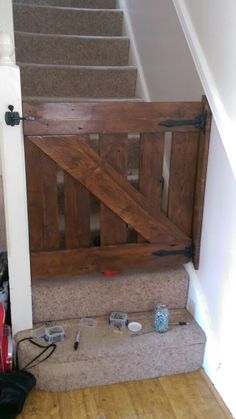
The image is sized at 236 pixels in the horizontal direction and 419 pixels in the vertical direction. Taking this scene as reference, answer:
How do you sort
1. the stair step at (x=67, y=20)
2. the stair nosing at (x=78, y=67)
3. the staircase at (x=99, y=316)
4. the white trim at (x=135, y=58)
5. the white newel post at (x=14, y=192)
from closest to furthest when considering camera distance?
1. the white newel post at (x=14, y=192)
2. the staircase at (x=99, y=316)
3. the stair nosing at (x=78, y=67)
4. the white trim at (x=135, y=58)
5. the stair step at (x=67, y=20)

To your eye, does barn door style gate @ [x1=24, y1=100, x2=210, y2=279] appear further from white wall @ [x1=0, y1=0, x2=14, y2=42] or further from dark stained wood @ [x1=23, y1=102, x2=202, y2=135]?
white wall @ [x1=0, y1=0, x2=14, y2=42]

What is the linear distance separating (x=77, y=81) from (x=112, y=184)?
1111mm

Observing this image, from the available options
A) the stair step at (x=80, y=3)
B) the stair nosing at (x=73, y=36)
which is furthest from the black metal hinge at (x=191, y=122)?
the stair step at (x=80, y=3)

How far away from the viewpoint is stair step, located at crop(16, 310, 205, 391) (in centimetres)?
169

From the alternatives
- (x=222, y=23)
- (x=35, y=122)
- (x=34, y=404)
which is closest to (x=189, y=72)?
(x=222, y=23)

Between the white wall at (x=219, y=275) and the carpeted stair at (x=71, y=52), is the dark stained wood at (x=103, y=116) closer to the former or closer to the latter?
the white wall at (x=219, y=275)

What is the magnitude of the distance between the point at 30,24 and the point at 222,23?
1.66 m

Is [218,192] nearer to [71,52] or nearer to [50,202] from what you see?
[50,202]

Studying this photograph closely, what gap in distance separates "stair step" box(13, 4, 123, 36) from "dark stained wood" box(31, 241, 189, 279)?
5.82 ft

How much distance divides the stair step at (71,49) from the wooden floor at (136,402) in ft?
6.66

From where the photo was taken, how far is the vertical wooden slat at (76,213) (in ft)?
5.74

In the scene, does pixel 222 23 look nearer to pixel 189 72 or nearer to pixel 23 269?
pixel 189 72

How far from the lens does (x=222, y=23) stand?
1.58m

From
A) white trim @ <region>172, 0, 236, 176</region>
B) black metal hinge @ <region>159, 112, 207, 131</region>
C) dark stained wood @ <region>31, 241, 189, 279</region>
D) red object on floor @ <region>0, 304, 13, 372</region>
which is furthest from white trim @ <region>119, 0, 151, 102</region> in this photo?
red object on floor @ <region>0, 304, 13, 372</region>
